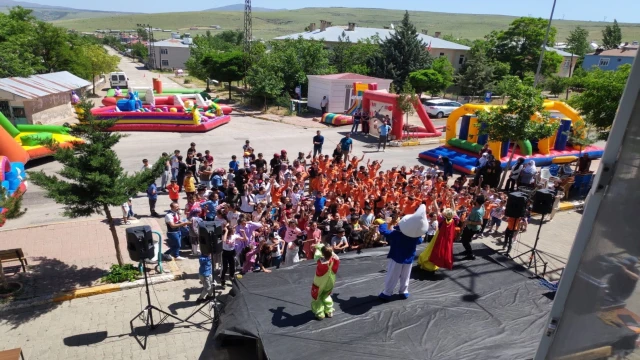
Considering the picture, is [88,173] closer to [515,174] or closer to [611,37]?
[515,174]

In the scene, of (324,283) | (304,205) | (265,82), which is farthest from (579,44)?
(324,283)

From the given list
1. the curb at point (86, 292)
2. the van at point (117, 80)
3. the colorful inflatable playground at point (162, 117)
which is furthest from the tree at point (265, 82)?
the curb at point (86, 292)

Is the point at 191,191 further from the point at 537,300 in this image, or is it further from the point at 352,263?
the point at 537,300

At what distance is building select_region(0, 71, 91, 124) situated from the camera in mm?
20359

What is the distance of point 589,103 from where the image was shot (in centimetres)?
1708

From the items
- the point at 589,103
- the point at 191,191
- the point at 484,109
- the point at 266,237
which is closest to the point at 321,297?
the point at 266,237

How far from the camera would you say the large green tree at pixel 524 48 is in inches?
1917

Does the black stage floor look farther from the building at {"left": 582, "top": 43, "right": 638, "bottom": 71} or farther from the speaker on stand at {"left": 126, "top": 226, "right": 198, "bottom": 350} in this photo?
the building at {"left": 582, "top": 43, "right": 638, "bottom": 71}

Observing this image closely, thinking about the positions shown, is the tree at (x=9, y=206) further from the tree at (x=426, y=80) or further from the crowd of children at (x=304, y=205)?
the tree at (x=426, y=80)

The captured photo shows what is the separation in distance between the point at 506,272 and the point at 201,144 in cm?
1595

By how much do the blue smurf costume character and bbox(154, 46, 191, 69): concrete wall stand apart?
71.7 m

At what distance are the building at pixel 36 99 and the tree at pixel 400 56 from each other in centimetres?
2297

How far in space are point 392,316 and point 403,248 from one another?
1027 millimetres

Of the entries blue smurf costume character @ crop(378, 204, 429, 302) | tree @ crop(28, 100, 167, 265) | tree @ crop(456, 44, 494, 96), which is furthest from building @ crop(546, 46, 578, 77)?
tree @ crop(28, 100, 167, 265)
